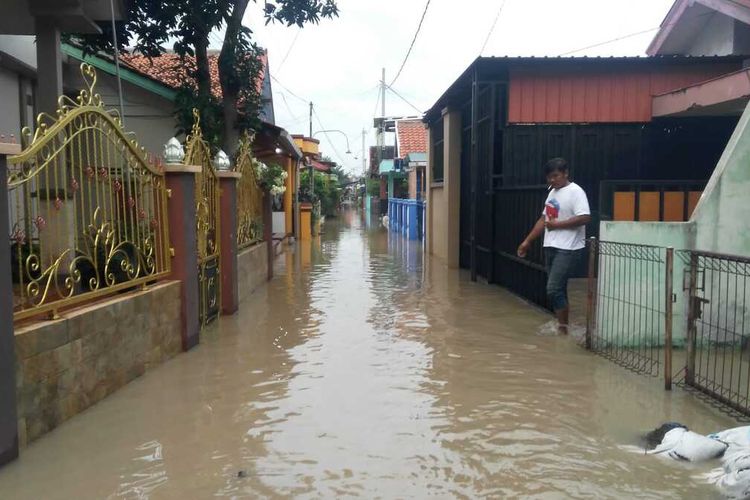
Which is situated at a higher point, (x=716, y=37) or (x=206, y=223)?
(x=716, y=37)

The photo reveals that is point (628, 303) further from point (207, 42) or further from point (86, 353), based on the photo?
point (207, 42)

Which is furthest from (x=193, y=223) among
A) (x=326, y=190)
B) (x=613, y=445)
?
(x=326, y=190)

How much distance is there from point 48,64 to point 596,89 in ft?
25.0

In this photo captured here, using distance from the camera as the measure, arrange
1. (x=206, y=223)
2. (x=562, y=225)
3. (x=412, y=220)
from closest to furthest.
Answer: (x=562, y=225) < (x=206, y=223) < (x=412, y=220)

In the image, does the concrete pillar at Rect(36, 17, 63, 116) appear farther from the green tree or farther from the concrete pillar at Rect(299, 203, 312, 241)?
the concrete pillar at Rect(299, 203, 312, 241)

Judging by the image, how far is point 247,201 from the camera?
10375mm

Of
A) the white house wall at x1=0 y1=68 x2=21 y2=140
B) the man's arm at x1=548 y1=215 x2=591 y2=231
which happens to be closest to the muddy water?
the man's arm at x1=548 y1=215 x2=591 y2=231

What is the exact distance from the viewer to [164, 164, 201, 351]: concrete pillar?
647 centimetres

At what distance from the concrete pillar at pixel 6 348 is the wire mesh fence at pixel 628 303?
468 centimetres

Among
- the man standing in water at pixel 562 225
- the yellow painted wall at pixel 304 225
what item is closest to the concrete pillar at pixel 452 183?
the man standing in water at pixel 562 225

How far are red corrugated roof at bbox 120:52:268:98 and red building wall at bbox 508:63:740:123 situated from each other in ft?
14.9

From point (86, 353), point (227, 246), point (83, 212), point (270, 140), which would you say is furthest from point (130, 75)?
point (86, 353)

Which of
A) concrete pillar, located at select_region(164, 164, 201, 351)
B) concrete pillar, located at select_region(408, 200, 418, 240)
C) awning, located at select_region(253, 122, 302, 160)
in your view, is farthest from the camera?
concrete pillar, located at select_region(408, 200, 418, 240)

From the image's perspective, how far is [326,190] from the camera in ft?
132
